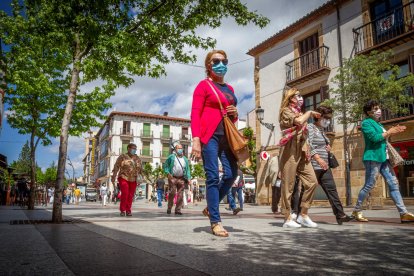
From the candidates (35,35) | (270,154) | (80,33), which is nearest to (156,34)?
(80,33)

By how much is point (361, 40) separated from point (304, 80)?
3388mm

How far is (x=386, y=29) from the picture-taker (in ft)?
47.0

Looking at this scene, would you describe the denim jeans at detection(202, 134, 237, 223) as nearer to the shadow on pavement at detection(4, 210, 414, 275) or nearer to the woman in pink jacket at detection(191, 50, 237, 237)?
the woman in pink jacket at detection(191, 50, 237, 237)

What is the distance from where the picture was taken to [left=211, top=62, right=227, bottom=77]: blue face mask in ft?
11.8

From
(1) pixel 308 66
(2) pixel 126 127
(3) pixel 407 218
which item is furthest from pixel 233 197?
(2) pixel 126 127

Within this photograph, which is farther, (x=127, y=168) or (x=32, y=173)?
(x=32, y=173)

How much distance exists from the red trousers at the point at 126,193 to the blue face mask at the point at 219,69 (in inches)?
167

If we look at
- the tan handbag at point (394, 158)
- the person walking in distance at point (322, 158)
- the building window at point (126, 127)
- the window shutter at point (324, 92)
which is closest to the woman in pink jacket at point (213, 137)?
the person walking in distance at point (322, 158)

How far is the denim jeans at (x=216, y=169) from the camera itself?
10.4ft

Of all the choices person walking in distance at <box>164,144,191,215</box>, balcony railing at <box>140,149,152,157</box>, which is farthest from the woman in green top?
balcony railing at <box>140,149,152,157</box>

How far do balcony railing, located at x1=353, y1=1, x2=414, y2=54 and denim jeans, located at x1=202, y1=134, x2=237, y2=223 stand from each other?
42.1 feet

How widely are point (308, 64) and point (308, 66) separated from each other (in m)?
0.12

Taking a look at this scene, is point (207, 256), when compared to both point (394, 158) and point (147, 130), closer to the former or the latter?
point (394, 158)

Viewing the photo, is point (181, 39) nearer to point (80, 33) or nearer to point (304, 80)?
point (80, 33)
